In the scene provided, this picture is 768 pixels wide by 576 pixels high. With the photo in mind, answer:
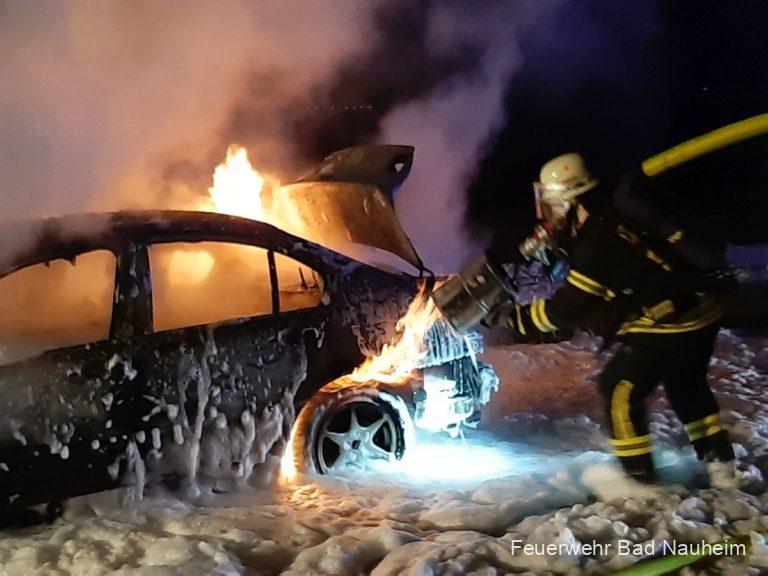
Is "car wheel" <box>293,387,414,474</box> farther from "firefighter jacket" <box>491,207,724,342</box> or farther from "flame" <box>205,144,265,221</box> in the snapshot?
"flame" <box>205,144,265,221</box>

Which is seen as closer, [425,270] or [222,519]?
[222,519]

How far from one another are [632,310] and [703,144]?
1008 millimetres

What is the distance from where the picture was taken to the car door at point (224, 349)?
13.4ft

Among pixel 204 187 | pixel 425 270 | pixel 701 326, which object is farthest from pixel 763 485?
pixel 204 187

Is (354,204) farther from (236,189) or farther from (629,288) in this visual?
(629,288)

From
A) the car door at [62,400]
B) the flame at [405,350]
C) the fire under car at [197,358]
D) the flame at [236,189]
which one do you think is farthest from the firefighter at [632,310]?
the flame at [236,189]

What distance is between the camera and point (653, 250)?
3.82 m

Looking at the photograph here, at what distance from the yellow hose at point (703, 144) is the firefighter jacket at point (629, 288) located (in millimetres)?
446

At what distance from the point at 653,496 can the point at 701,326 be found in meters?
0.97

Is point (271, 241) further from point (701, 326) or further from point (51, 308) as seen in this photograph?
point (701, 326)

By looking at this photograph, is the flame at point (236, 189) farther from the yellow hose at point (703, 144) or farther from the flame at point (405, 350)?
the yellow hose at point (703, 144)

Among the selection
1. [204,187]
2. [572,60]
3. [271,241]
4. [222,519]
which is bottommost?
[222,519]

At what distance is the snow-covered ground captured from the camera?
335cm

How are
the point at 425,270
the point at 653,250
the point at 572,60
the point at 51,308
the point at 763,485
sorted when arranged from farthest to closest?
the point at 572,60 → the point at 425,270 → the point at 51,308 → the point at 763,485 → the point at 653,250
